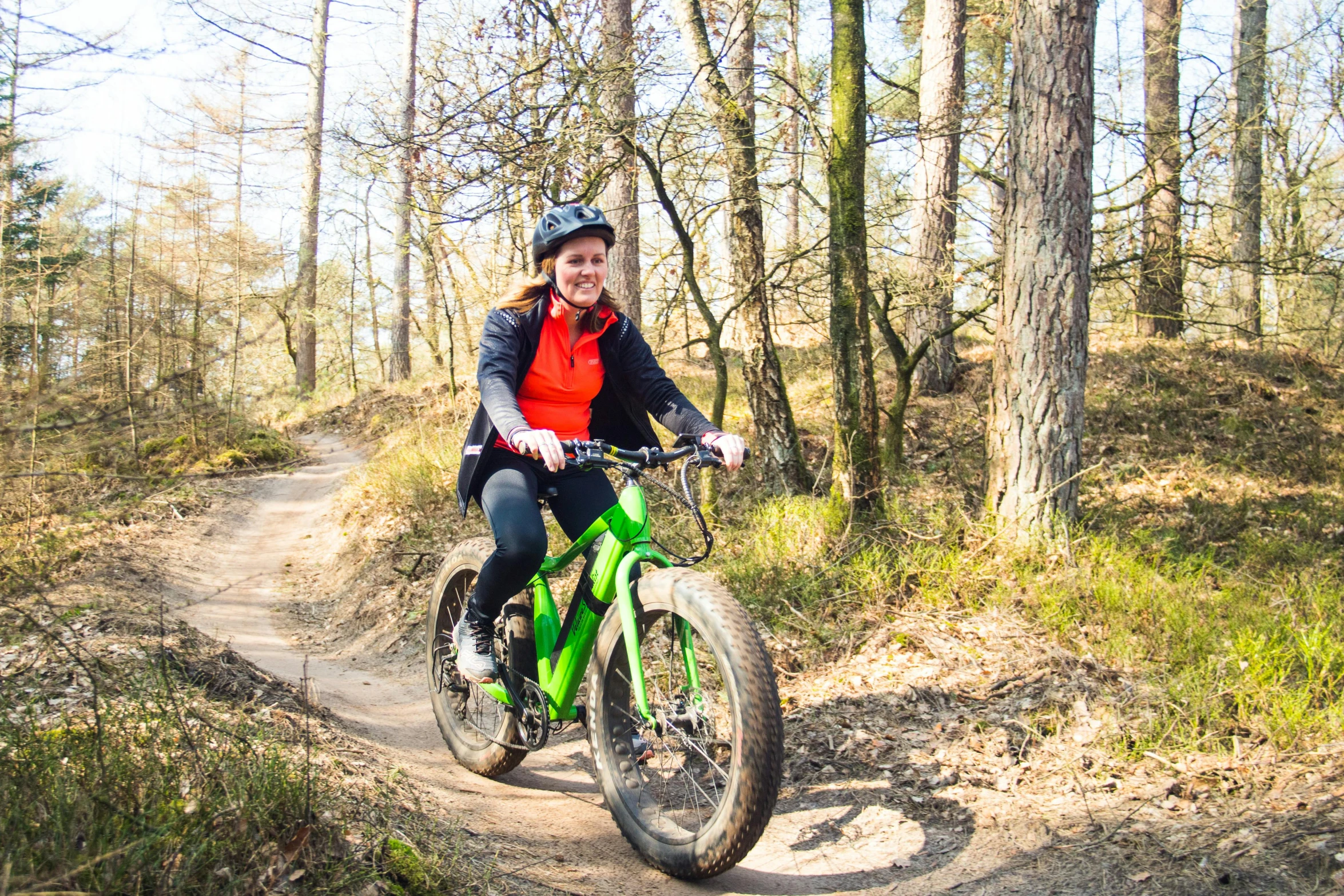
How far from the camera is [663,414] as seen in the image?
396 centimetres

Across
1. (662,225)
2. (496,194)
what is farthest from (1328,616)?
(662,225)

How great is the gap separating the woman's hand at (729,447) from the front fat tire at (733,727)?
455mm

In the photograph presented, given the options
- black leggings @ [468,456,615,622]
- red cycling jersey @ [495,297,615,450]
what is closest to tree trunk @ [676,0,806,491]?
red cycling jersey @ [495,297,615,450]

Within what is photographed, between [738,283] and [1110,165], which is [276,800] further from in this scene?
[1110,165]

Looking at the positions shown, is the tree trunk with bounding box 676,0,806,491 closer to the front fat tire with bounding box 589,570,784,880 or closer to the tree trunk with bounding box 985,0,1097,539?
the tree trunk with bounding box 985,0,1097,539

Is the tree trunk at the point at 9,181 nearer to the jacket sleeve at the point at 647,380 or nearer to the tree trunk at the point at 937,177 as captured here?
the jacket sleeve at the point at 647,380

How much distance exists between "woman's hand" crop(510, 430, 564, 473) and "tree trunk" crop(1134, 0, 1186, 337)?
5.21 metres

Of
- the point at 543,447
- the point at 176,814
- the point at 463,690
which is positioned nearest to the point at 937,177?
the point at 463,690

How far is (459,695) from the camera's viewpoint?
4.73 meters

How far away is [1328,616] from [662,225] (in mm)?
8628

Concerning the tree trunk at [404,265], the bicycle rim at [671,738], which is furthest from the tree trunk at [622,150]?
the tree trunk at [404,265]

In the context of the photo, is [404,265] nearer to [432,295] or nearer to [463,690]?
[432,295]

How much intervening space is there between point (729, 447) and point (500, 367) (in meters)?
1.09

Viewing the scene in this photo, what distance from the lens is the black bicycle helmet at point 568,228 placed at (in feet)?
12.4
